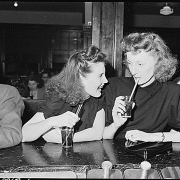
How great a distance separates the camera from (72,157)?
4.00 feet

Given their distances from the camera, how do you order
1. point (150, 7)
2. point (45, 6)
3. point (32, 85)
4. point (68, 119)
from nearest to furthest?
point (68, 119) < point (32, 85) < point (150, 7) < point (45, 6)

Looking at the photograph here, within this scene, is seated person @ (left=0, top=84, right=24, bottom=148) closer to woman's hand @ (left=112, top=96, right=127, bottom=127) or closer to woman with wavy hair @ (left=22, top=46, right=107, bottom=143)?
woman with wavy hair @ (left=22, top=46, right=107, bottom=143)

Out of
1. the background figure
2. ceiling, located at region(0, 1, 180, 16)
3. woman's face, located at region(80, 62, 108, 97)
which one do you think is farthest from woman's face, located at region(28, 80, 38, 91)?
ceiling, located at region(0, 1, 180, 16)

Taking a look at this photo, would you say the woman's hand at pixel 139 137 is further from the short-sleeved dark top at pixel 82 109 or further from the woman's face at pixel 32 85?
the woman's face at pixel 32 85

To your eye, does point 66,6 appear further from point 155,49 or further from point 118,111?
point 118,111

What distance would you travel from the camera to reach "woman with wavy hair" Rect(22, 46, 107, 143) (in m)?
1.51

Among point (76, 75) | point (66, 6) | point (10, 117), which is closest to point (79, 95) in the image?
point (76, 75)

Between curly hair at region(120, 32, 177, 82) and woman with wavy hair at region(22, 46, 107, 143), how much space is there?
0.17m

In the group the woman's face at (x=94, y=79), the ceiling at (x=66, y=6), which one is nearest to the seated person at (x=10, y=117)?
the woman's face at (x=94, y=79)

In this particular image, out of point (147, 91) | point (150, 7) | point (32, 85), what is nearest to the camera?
point (147, 91)

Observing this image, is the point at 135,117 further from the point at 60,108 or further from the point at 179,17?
the point at 179,17

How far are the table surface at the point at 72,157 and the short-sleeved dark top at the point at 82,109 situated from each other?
15cm

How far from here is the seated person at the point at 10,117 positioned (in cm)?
135

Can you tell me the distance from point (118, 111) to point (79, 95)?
217mm
